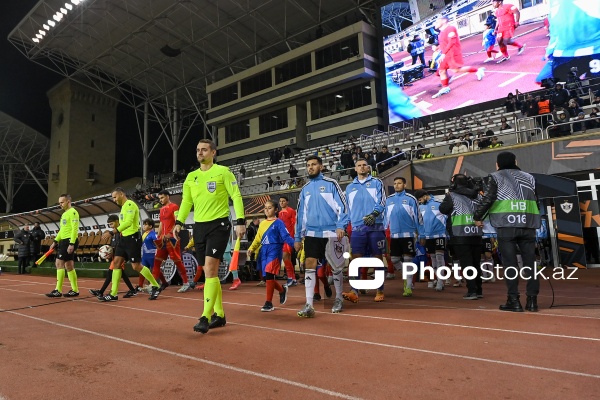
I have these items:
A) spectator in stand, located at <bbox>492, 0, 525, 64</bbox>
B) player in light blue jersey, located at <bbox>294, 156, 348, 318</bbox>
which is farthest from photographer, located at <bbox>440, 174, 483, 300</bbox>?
spectator in stand, located at <bbox>492, 0, 525, 64</bbox>

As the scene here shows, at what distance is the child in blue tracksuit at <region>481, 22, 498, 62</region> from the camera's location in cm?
2264

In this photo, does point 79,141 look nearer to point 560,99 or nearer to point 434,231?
point 560,99

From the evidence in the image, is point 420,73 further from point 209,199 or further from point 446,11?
point 209,199

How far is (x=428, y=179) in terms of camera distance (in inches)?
611

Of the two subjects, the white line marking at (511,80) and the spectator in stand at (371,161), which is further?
the white line marking at (511,80)

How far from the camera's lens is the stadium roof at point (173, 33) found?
105ft

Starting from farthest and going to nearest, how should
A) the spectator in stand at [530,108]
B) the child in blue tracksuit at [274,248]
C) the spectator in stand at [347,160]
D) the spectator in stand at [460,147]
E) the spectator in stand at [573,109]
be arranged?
the spectator in stand at [347,160] < the spectator in stand at [530,108] < the spectator in stand at [460,147] < the spectator in stand at [573,109] < the child in blue tracksuit at [274,248]

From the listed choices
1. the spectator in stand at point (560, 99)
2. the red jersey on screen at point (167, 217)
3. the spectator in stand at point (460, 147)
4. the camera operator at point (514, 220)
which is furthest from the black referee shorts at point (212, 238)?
the spectator in stand at point (560, 99)

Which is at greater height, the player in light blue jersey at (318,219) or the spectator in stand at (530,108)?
the spectator in stand at (530,108)

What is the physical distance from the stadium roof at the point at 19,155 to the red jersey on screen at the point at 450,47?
4175cm

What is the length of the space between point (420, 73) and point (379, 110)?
5.29m

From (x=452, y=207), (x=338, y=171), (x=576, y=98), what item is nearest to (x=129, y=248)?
(x=452, y=207)

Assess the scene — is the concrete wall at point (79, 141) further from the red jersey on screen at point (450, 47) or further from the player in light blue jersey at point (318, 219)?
the player in light blue jersey at point (318, 219)

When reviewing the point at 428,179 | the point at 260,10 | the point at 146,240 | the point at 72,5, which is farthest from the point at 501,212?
the point at 72,5
